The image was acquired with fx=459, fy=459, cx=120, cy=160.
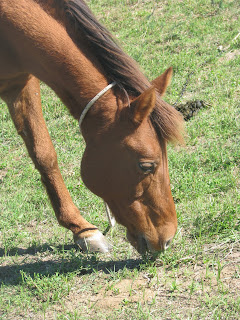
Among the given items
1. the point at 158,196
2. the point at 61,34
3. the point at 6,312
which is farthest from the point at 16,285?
the point at 61,34

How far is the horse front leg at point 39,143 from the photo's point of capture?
397 cm

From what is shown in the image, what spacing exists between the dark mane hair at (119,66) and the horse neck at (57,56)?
0.08m

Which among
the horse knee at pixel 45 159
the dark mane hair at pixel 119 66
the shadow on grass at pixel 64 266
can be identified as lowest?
the shadow on grass at pixel 64 266

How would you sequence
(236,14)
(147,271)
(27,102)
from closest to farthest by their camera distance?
(147,271), (27,102), (236,14)

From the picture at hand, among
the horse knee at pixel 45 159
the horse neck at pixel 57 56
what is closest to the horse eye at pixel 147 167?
the horse neck at pixel 57 56

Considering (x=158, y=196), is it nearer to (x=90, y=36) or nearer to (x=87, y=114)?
(x=87, y=114)

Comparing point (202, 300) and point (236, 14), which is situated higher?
point (236, 14)

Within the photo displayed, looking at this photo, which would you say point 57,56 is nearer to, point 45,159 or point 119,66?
point 119,66

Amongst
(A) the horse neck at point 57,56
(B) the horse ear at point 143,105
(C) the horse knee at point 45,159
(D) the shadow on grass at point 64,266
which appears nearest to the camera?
(B) the horse ear at point 143,105

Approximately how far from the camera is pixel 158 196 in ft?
9.93

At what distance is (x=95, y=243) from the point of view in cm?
372

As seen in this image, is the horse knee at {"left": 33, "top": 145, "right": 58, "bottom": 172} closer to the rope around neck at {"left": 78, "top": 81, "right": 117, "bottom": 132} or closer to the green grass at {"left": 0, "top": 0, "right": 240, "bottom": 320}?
the green grass at {"left": 0, "top": 0, "right": 240, "bottom": 320}

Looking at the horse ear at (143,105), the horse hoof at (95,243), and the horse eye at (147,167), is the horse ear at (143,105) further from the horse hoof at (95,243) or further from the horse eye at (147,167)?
the horse hoof at (95,243)

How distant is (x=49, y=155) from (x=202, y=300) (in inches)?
79.7
